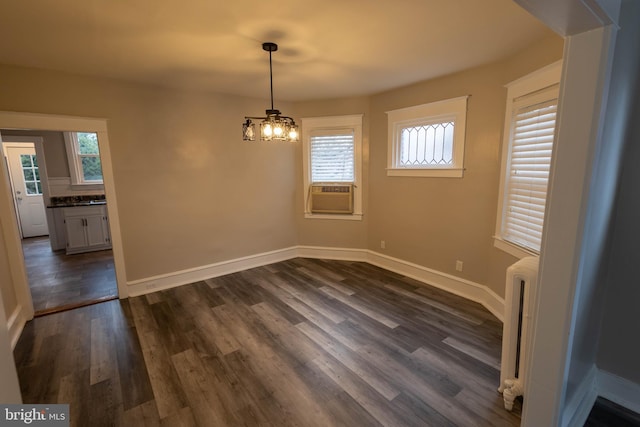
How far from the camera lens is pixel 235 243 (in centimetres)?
438

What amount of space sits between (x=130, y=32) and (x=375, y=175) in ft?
10.7

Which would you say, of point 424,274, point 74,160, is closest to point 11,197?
point 74,160

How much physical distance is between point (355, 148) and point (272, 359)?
3.19 metres

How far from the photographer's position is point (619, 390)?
1885mm

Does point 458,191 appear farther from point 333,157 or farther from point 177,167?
point 177,167

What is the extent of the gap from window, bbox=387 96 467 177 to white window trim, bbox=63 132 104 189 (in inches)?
221

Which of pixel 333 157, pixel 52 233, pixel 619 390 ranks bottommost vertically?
pixel 619 390

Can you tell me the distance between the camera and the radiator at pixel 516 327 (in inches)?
69.7

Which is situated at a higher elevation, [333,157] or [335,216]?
[333,157]

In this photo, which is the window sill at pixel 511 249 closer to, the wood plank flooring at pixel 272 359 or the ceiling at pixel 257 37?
the wood plank flooring at pixel 272 359

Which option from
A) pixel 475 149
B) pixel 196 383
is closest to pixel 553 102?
pixel 475 149

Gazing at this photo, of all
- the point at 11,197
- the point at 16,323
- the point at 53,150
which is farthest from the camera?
the point at 53,150

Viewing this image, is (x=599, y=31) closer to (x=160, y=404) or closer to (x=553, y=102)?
(x=553, y=102)

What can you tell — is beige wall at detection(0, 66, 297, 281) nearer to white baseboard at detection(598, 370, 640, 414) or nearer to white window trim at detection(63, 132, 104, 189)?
white window trim at detection(63, 132, 104, 189)
